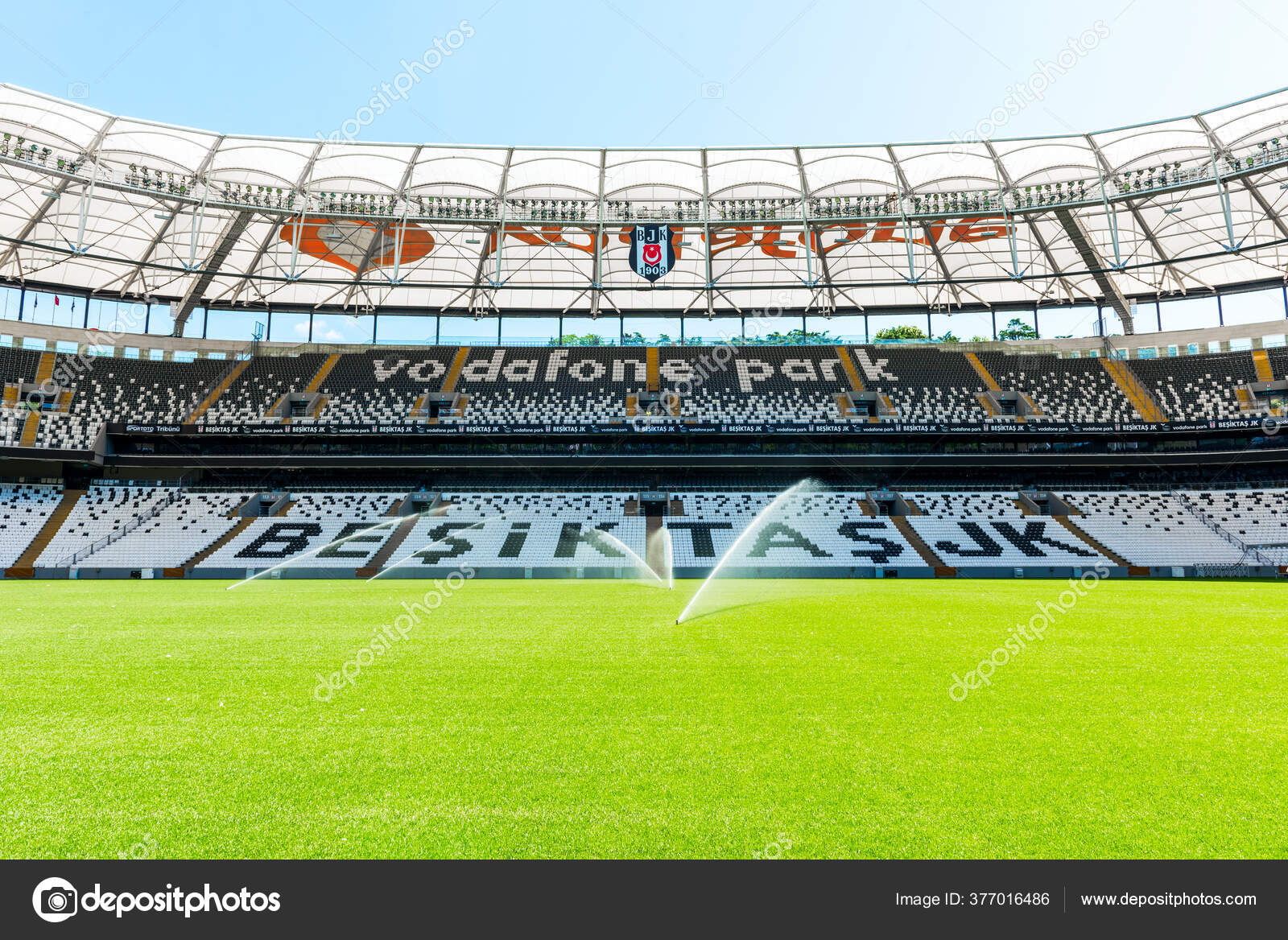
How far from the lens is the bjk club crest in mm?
40719

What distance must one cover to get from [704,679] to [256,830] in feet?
17.0

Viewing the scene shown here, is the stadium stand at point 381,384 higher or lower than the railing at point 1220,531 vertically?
higher

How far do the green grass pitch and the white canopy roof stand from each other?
3166cm

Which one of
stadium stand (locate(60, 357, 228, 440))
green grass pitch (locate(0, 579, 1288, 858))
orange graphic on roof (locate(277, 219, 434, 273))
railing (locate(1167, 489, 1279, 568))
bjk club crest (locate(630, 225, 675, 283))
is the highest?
orange graphic on roof (locate(277, 219, 434, 273))

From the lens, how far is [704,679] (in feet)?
27.5

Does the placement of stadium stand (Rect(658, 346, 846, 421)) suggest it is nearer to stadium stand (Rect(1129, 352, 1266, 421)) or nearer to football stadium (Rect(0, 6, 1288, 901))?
football stadium (Rect(0, 6, 1288, 901))

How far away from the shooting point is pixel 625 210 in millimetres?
42656

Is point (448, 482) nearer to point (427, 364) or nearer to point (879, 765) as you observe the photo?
point (427, 364)

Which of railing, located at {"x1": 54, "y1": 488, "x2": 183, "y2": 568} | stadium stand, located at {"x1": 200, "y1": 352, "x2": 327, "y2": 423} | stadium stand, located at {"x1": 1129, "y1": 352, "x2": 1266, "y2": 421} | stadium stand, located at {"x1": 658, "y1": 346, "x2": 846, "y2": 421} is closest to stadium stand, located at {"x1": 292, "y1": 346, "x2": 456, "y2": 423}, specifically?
stadium stand, located at {"x1": 200, "y1": 352, "x2": 327, "y2": 423}

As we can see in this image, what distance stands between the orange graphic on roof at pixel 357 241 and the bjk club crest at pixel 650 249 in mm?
12665

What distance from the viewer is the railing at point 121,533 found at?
3641 centimetres

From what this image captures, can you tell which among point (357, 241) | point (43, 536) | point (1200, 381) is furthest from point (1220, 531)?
point (43, 536)
